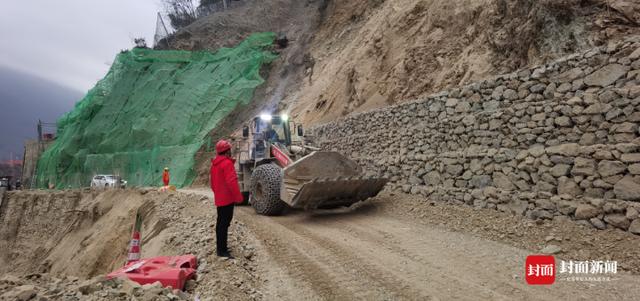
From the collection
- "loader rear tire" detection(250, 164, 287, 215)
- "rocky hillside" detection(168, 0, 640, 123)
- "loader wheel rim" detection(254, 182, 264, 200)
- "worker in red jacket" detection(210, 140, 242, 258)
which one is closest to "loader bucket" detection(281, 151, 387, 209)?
"loader rear tire" detection(250, 164, 287, 215)

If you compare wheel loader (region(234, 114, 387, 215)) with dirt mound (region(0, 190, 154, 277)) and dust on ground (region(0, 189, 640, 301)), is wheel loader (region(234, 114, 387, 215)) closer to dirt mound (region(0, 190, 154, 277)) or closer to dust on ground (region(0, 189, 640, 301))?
dust on ground (region(0, 189, 640, 301))

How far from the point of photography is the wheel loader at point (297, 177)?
7.05 m

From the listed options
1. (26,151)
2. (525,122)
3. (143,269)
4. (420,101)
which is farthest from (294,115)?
(26,151)

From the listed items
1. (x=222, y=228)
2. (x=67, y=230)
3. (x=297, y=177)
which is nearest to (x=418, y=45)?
(x=297, y=177)

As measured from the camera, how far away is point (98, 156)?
73.7ft

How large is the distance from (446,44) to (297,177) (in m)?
7.20

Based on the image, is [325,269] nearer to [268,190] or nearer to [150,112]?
[268,190]

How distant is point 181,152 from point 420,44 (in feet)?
44.1

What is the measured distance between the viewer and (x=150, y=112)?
23641 millimetres

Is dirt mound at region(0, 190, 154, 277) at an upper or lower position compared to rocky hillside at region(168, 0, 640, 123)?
lower

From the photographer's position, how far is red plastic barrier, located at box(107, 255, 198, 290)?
3.60 m

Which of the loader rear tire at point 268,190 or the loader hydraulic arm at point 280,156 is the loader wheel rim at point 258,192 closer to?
the loader rear tire at point 268,190

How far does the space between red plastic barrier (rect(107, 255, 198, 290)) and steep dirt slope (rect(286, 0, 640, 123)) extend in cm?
827

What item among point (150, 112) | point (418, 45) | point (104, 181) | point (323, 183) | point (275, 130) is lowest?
point (104, 181)
